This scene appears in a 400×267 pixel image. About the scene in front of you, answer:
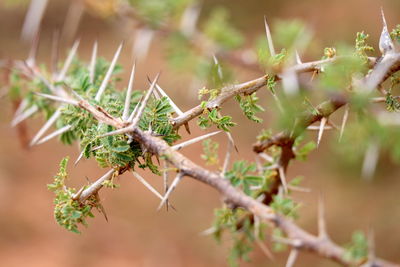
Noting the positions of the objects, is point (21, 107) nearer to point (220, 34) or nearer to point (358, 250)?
point (220, 34)

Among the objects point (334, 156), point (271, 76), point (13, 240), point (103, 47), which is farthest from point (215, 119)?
point (103, 47)

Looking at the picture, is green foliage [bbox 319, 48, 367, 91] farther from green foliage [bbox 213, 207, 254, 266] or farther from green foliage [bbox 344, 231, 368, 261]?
green foliage [bbox 213, 207, 254, 266]

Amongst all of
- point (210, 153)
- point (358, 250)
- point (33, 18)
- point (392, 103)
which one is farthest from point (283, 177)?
point (33, 18)

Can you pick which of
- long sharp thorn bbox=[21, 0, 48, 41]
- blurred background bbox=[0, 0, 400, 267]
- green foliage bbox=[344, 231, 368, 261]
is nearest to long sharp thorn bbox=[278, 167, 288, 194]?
green foliage bbox=[344, 231, 368, 261]

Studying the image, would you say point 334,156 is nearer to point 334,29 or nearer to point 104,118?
point 334,29

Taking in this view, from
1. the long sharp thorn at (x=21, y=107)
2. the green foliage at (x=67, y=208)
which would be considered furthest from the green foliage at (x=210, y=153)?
the long sharp thorn at (x=21, y=107)

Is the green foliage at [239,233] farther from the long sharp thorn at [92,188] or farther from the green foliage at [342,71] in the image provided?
the green foliage at [342,71]
